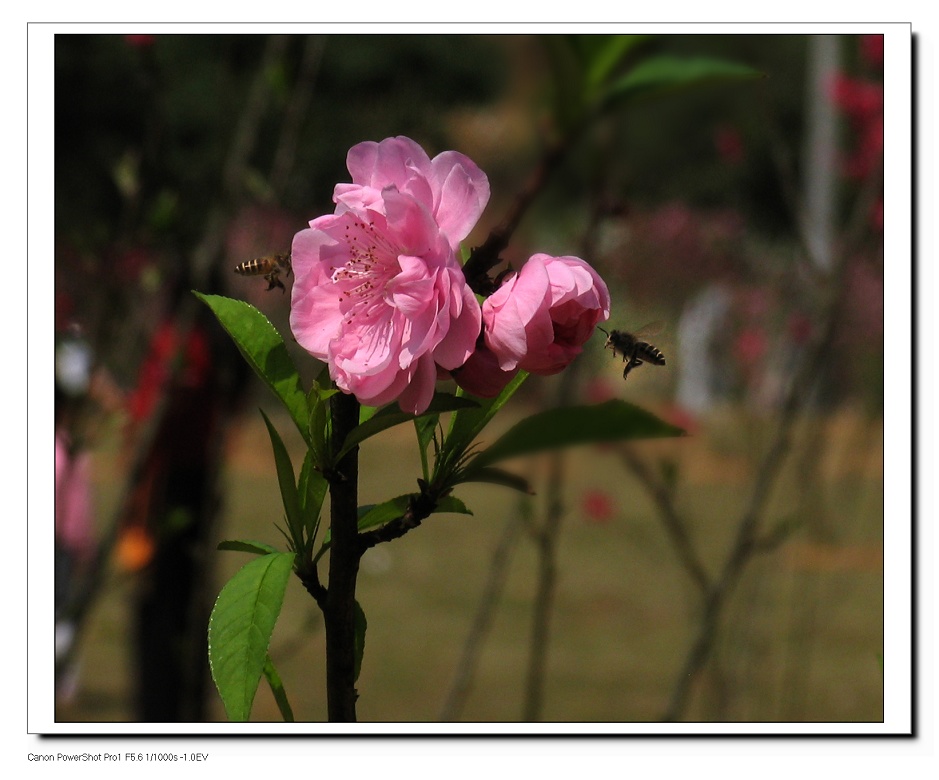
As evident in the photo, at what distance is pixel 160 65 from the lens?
1830 millimetres

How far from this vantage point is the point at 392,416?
1.56 ft

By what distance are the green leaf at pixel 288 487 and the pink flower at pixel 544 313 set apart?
5.1 inches

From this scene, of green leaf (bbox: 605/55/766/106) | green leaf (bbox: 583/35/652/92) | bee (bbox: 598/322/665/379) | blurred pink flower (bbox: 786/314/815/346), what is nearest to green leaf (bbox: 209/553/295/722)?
bee (bbox: 598/322/665/379)

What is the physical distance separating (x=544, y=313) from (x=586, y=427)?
0.05m

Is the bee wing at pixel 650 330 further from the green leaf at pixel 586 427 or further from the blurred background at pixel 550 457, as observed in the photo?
the green leaf at pixel 586 427

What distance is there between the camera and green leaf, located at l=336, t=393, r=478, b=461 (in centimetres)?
47

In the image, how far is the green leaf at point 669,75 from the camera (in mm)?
949

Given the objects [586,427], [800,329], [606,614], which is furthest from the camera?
[606,614]

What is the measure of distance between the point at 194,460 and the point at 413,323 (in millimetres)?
1929

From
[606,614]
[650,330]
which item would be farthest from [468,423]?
[606,614]

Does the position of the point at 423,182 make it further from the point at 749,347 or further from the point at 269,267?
the point at 749,347

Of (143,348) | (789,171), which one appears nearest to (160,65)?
(143,348)

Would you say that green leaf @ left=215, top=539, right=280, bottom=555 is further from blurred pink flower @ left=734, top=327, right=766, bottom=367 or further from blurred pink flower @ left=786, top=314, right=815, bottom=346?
blurred pink flower @ left=734, top=327, right=766, bottom=367

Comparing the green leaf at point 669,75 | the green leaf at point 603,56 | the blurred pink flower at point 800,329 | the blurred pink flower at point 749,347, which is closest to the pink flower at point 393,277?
the green leaf at point 669,75
